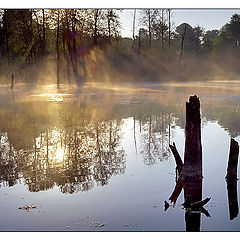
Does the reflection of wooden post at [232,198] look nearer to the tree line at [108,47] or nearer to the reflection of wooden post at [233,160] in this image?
the reflection of wooden post at [233,160]

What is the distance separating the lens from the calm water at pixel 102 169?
25.2 ft

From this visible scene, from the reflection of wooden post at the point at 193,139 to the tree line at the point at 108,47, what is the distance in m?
25.0

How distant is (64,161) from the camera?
11.9m

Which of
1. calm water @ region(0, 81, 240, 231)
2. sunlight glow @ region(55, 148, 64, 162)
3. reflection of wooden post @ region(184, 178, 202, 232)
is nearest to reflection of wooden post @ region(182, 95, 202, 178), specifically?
reflection of wooden post @ region(184, 178, 202, 232)

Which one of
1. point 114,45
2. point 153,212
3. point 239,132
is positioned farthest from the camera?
point 114,45

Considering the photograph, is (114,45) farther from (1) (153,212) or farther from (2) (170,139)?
(1) (153,212)

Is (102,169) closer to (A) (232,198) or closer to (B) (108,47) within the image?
(A) (232,198)

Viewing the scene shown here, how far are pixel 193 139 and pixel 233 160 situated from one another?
1048mm

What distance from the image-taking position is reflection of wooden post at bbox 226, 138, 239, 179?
9.30 metres

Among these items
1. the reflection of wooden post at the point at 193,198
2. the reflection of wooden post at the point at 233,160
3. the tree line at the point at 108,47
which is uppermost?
the tree line at the point at 108,47

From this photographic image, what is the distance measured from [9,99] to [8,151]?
17.1 m

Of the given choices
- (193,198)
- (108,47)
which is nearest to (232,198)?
(193,198)

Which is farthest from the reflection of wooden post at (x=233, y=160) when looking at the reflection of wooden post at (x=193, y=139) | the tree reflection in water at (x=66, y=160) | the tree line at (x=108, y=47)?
the tree line at (x=108, y=47)
